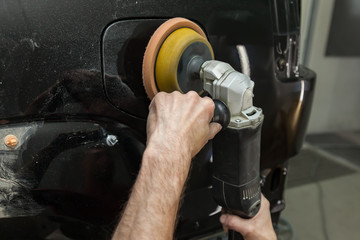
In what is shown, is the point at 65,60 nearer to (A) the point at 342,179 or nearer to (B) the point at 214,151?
(B) the point at 214,151

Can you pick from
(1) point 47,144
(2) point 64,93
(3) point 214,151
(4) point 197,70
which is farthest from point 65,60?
(3) point 214,151

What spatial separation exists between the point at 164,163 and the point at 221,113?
18 centimetres

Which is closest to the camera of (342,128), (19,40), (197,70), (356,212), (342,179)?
(19,40)

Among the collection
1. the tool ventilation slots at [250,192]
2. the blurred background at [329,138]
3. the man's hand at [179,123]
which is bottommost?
the blurred background at [329,138]

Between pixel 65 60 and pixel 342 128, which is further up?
pixel 65 60

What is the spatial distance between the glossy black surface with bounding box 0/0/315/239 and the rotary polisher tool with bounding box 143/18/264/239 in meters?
0.05

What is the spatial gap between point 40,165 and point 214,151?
0.44 m

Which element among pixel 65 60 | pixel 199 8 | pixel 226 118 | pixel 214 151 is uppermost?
pixel 199 8

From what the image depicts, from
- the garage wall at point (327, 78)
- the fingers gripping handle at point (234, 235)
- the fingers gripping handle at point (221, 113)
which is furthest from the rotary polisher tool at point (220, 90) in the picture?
the garage wall at point (327, 78)

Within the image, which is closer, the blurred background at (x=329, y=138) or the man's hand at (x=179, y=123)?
the man's hand at (x=179, y=123)

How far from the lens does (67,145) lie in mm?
845

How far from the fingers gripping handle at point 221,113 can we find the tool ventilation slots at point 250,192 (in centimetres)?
21

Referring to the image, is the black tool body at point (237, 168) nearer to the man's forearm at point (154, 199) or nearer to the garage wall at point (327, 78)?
the man's forearm at point (154, 199)

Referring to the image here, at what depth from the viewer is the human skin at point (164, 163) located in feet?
2.39
